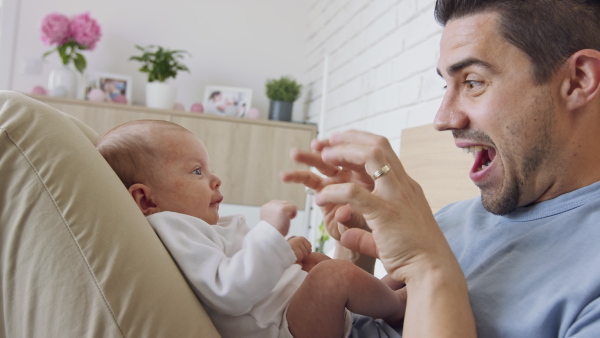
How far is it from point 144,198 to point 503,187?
27.0 inches

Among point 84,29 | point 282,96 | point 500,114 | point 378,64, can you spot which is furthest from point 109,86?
point 500,114

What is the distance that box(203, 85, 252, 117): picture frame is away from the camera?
3936mm

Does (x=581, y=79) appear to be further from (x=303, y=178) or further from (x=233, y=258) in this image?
(x=233, y=258)

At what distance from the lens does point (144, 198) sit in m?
1.08

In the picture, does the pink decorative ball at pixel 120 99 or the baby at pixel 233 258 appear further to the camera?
the pink decorative ball at pixel 120 99

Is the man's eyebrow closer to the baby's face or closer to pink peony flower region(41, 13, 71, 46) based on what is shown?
the baby's face

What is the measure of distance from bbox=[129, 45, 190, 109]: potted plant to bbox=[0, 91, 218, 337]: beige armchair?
9.72 feet

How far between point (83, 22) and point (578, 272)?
3556 mm

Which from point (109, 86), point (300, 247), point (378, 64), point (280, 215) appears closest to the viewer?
point (280, 215)

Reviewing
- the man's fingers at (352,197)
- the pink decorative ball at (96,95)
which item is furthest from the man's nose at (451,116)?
the pink decorative ball at (96,95)

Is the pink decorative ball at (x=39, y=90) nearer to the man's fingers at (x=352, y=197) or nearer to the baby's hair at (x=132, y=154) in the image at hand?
the baby's hair at (x=132, y=154)

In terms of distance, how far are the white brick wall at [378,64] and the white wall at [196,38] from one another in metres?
0.42

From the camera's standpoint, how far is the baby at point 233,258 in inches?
35.3

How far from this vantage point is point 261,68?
168 inches
